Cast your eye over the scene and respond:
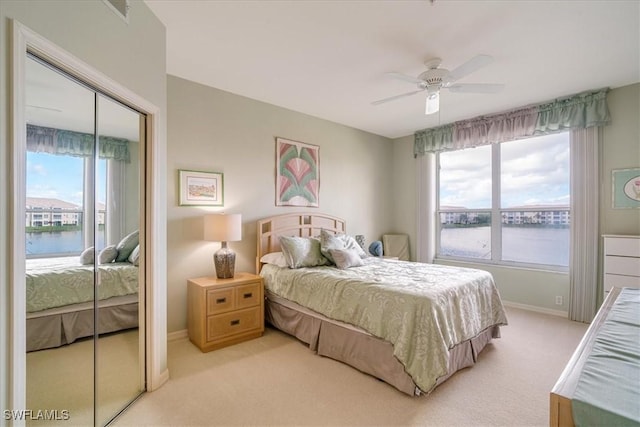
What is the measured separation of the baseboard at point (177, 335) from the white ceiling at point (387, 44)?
272 centimetres

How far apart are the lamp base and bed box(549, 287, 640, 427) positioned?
280 cm

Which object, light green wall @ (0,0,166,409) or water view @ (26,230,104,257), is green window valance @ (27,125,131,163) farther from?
water view @ (26,230,104,257)

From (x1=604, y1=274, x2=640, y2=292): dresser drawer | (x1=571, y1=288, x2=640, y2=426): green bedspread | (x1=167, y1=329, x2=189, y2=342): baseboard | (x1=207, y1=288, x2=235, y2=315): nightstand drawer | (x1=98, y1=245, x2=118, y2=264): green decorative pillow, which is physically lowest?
(x1=167, y1=329, x2=189, y2=342): baseboard

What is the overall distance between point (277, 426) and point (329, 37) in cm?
287

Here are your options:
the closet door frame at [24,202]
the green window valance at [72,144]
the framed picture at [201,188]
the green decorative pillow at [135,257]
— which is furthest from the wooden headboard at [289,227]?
the green window valance at [72,144]

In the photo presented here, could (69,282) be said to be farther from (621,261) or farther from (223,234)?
(621,261)

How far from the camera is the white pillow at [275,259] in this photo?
3.42 meters

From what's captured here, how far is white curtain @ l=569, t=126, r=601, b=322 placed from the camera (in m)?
3.57

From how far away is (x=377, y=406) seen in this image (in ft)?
6.65

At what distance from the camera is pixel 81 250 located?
1670 millimetres

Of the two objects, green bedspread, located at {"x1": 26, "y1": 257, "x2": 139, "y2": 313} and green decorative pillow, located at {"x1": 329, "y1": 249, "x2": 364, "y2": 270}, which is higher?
green bedspread, located at {"x1": 26, "y1": 257, "x2": 139, "y2": 313}

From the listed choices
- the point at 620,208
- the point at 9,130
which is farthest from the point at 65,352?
the point at 620,208

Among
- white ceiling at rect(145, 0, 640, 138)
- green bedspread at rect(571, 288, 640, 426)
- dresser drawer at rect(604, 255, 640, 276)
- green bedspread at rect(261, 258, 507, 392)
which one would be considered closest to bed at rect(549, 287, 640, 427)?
green bedspread at rect(571, 288, 640, 426)

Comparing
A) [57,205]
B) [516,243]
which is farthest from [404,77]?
[516,243]
